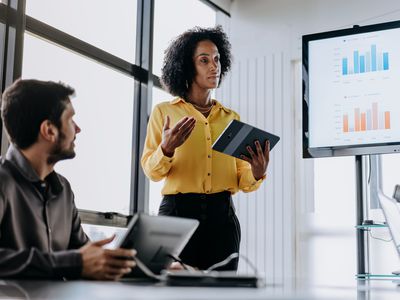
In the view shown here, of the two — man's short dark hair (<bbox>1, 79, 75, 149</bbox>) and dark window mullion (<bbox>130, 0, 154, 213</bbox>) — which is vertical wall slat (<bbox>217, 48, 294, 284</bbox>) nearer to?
dark window mullion (<bbox>130, 0, 154, 213</bbox>)

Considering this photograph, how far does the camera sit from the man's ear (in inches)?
69.0

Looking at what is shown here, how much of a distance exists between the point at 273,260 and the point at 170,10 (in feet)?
6.03

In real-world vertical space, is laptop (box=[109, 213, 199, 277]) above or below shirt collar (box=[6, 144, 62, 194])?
below

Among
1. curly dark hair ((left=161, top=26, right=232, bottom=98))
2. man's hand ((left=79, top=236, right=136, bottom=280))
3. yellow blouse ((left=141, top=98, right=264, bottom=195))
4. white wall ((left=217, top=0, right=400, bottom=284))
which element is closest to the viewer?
man's hand ((left=79, top=236, right=136, bottom=280))

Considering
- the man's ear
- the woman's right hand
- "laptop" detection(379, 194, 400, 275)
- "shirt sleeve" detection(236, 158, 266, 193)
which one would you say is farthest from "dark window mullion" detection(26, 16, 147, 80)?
"laptop" detection(379, 194, 400, 275)

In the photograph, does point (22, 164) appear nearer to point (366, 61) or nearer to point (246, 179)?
point (246, 179)

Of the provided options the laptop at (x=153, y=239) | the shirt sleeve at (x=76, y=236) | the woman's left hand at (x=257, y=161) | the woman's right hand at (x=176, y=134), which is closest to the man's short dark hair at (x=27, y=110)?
the shirt sleeve at (x=76, y=236)

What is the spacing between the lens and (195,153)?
251 cm

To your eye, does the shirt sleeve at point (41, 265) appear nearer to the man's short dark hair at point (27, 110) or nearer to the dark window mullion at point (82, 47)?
the man's short dark hair at point (27, 110)

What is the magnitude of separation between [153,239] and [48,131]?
50 centimetres

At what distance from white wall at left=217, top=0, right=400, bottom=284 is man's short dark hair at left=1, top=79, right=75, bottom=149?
272cm

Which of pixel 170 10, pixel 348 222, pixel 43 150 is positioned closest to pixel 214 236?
pixel 43 150

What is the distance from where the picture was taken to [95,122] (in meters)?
3.65

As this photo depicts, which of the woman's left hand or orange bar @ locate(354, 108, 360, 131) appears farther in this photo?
orange bar @ locate(354, 108, 360, 131)
